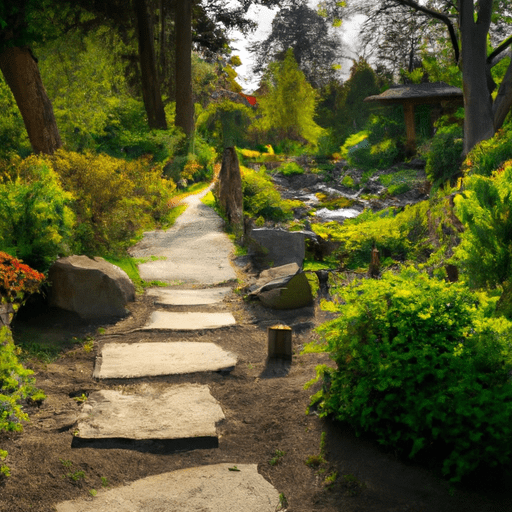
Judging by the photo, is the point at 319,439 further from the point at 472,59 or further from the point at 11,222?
the point at 472,59

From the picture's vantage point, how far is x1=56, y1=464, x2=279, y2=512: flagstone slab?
2.74 metres

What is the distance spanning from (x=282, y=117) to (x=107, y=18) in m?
20.5

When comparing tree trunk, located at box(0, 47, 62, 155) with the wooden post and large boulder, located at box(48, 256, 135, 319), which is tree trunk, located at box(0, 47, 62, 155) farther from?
the wooden post

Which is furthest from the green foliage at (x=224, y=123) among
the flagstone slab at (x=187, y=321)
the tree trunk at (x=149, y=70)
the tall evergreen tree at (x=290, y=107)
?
the flagstone slab at (x=187, y=321)

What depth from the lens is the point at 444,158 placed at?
1708 cm

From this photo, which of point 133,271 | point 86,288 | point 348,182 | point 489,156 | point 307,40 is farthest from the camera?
point 307,40

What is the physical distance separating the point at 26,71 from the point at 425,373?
934 cm

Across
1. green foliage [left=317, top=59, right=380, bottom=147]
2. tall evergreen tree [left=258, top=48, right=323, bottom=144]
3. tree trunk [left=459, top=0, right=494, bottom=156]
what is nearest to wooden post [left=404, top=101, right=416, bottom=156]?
green foliage [left=317, top=59, right=380, bottom=147]

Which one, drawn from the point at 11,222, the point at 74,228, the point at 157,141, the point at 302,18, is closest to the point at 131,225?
the point at 74,228

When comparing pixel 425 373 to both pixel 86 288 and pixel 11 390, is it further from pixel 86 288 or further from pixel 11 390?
pixel 86 288

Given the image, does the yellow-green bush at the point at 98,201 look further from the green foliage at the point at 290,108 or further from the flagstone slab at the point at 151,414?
the green foliage at the point at 290,108

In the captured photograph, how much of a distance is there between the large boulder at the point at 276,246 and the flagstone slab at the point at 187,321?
2729 mm

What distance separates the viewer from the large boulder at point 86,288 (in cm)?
589

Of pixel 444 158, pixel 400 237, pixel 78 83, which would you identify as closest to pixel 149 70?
pixel 78 83
